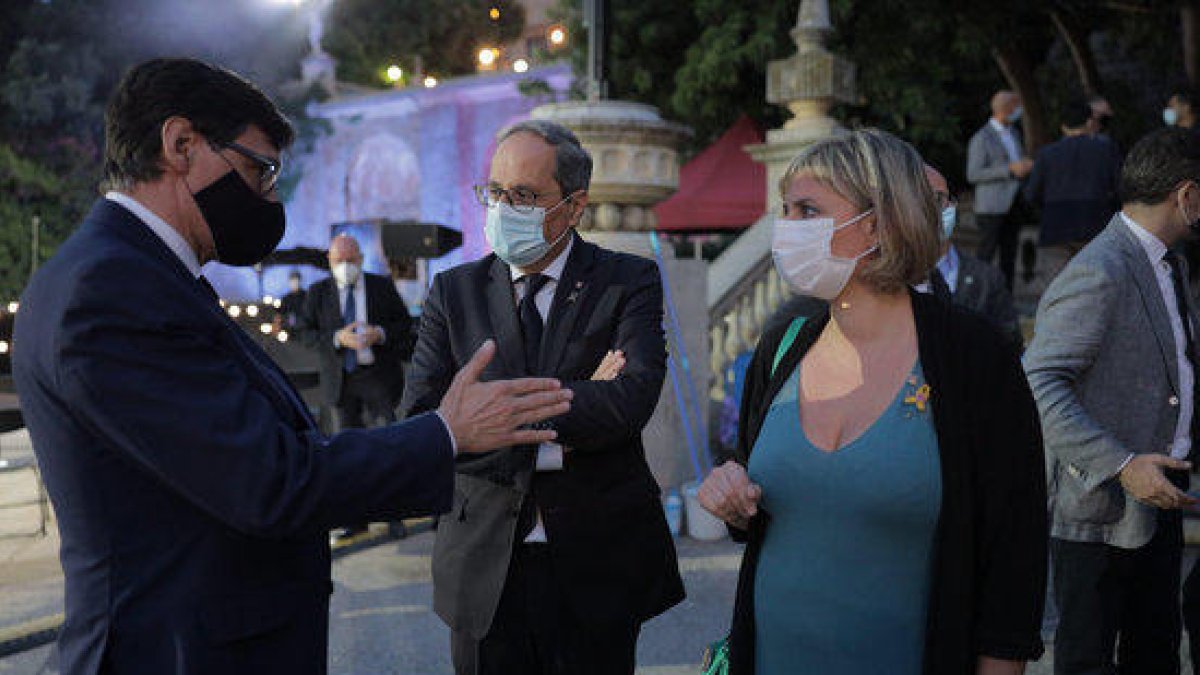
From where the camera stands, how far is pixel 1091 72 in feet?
50.1

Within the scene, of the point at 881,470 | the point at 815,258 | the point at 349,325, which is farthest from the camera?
the point at 349,325

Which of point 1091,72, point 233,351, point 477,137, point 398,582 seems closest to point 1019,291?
point 1091,72

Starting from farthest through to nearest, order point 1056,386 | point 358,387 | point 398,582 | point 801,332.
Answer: point 358,387, point 398,582, point 1056,386, point 801,332

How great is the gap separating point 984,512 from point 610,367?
42.8 inches

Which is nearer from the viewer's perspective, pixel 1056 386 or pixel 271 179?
pixel 271 179

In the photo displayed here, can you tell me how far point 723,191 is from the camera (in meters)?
15.6

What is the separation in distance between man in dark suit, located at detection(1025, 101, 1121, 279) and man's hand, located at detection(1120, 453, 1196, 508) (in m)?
5.86

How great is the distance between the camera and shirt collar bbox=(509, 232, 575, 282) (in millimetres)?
3158

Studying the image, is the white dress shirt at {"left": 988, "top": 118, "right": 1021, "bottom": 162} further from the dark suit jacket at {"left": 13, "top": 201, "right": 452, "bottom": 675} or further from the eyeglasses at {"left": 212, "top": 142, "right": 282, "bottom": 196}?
the dark suit jacket at {"left": 13, "top": 201, "right": 452, "bottom": 675}

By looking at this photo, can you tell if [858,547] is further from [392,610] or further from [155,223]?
[392,610]

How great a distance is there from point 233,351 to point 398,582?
4.30 m

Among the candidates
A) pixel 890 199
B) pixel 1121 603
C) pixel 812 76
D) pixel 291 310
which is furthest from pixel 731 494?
pixel 812 76

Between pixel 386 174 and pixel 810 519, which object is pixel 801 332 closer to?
pixel 810 519

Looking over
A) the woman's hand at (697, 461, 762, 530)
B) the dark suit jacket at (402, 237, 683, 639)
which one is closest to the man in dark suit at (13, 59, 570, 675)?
the woman's hand at (697, 461, 762, 530)
